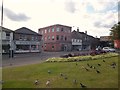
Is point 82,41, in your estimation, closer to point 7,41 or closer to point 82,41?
point 82,41

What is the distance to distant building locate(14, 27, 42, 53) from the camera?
49.4 meters

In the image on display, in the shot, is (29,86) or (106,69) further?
(106,69)

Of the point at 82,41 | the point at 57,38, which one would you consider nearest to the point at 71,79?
the point at 57,38

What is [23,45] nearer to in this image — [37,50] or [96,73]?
[37,50]

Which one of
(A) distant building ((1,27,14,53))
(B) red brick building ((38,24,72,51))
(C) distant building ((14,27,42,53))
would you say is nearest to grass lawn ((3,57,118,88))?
(A) distant building ((1,27,14,53))

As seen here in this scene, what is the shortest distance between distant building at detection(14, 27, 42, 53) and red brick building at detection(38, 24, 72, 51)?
400 inches

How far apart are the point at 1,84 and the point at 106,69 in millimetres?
7919

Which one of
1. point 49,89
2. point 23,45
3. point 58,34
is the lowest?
point 49,89

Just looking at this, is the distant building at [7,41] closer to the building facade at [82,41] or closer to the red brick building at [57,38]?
the red brick building at [57,38]

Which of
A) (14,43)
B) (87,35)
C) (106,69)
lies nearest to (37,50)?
(14,43)

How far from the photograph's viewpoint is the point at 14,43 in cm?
4834

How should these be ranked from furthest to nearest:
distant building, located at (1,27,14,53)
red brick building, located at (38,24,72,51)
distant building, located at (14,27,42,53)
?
red brick building, located at (38,24,72,51) → distant building, located at (14,27,42,53) → distant building, located at (1,27,14,53)

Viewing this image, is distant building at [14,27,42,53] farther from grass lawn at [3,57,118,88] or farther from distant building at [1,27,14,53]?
grass lawn at [3,57,118,88]

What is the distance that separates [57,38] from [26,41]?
16.0 m
